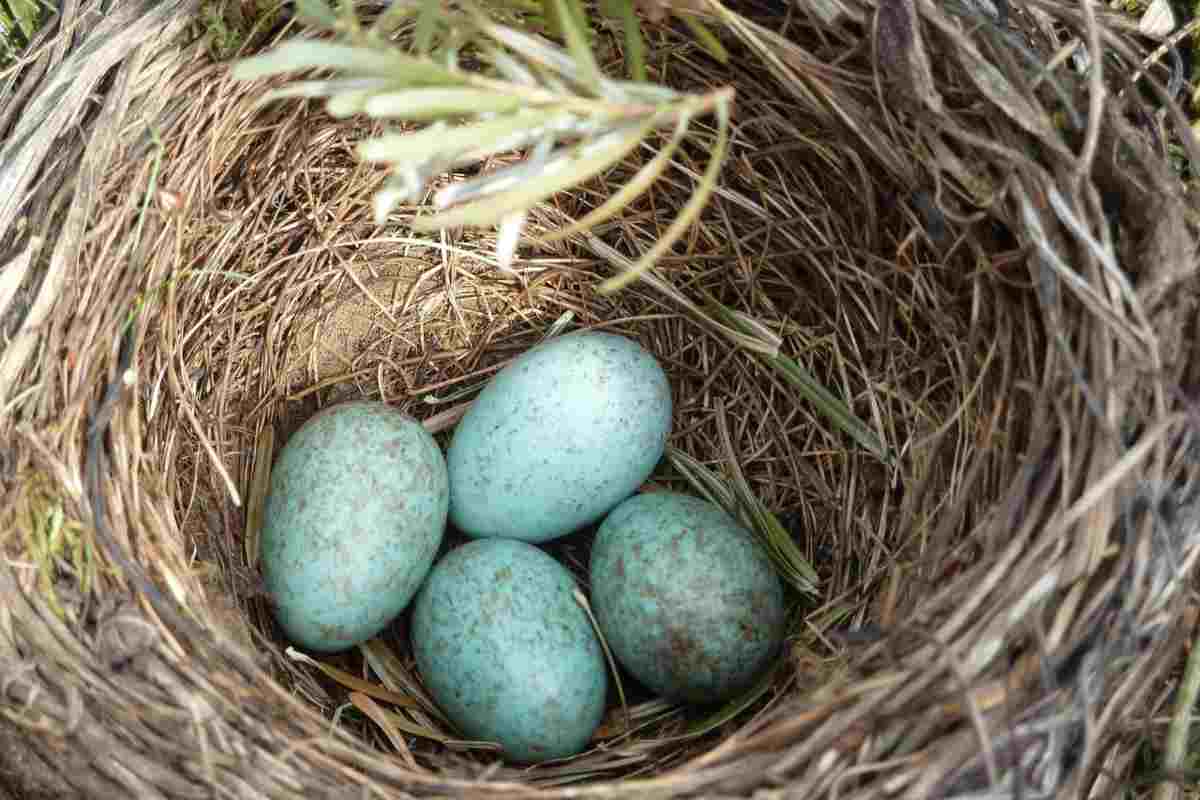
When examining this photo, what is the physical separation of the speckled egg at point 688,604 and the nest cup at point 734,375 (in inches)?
2.3

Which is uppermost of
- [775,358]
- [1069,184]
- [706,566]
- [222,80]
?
[222,80]

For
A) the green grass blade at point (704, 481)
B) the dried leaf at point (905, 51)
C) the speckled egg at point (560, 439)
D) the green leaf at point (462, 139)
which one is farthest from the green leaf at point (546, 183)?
the green grass blade at point (704, 481)

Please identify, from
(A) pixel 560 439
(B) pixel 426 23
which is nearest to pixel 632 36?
(B) pixel 426 23

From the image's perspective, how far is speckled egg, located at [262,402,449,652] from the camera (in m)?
1.18

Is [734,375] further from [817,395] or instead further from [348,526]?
[348,526]

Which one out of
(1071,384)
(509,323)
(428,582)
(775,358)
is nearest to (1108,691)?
(1071,384)

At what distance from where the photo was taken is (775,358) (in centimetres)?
133

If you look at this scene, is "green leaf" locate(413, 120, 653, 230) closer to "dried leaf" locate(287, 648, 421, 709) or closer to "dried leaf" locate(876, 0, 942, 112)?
"dried leaf" locate(876, 0, 942, 112)

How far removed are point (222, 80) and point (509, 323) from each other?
509mm

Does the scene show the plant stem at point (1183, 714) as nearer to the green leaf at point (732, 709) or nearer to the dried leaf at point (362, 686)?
the green leaf at point (732, 709)

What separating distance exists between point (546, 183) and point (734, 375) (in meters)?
0.68

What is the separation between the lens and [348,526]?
1.18 meters

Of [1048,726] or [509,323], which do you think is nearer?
[1048,726]

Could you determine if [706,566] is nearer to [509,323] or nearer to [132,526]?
[509,323]
